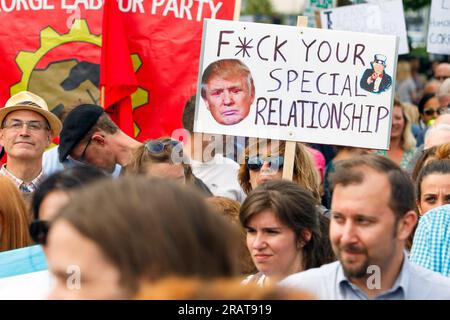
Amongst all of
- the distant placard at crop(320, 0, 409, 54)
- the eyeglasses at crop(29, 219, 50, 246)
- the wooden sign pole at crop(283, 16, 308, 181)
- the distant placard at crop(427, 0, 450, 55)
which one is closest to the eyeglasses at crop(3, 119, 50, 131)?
the wooden sign pole at crop(283, 16, 308, 181)

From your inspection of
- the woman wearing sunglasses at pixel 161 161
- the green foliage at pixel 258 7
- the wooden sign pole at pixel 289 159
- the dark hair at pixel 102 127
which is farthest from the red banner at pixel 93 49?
the green foliage at pixel 258 7

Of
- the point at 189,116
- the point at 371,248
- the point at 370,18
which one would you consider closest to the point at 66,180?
the point at 371,248

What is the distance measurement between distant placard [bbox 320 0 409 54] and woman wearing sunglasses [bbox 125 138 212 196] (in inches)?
184

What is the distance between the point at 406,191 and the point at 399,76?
13.1 m

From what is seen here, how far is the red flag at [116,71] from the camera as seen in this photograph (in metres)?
7.96

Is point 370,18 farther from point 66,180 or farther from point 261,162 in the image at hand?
point 66,180

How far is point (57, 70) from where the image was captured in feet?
27.5

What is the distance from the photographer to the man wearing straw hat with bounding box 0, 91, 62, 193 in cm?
665

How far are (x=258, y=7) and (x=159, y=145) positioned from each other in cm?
2797

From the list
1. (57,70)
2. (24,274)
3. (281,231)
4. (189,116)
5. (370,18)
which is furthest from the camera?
(370,18)

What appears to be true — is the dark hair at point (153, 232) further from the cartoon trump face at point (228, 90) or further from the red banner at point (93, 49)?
the red banner at point (93, 49)

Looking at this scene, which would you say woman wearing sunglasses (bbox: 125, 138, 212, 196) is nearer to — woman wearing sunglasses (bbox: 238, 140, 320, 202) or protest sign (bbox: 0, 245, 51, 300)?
woman wearing sunglasses (bbox: 238, 140, 320, 202)

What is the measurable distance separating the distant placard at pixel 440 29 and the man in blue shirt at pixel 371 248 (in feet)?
22.5
